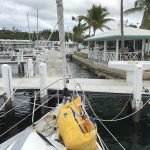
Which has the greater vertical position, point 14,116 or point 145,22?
point 145,22

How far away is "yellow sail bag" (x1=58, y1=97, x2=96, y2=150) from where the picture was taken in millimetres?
5719

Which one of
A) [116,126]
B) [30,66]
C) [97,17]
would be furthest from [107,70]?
[97,17]

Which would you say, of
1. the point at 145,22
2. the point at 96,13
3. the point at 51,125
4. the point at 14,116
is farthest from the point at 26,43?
the point at 51,125

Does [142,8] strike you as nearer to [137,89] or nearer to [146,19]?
[146,19]

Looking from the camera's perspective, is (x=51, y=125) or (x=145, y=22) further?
(x=145, y=22)

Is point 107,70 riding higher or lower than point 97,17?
lower

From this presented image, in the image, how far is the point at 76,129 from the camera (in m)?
5.88

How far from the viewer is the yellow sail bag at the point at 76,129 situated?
5.72m

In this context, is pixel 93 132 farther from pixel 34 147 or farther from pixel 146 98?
pixel 146 98

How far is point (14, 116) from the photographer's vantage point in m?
11.3

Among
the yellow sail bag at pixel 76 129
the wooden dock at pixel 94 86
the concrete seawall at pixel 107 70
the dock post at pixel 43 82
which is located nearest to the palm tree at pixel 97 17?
the concrete seawall at pixel 107 70

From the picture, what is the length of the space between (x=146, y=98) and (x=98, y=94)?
84.1 inches

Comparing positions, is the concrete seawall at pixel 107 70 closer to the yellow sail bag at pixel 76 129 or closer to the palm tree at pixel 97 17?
the yellow sail bag at pixel 76 129

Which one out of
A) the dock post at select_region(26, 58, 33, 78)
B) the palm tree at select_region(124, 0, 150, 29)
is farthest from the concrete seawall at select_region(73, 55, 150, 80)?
the palm tree at select_region(124, 0, 150, 29)
